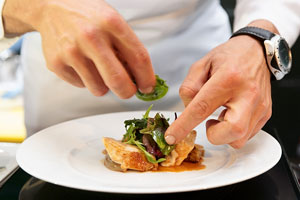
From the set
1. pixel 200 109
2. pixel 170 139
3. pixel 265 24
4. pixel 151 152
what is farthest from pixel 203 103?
pixel 265 24

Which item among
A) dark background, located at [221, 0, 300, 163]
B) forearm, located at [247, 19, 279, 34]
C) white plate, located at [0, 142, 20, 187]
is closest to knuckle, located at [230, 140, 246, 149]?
forearm, located at [247, 19, 279, 34]

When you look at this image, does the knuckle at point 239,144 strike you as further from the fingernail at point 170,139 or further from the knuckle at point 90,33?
the knuckle at point 90,33

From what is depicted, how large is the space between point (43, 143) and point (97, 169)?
21 centimetres

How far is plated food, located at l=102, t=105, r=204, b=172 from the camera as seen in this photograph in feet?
3.52

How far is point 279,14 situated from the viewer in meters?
1.41

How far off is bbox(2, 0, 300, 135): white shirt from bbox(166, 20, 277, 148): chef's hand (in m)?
0.41

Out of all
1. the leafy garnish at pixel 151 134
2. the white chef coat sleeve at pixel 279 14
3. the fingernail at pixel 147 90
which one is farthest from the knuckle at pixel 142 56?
the white chef coat sleeve at pixel 279 14

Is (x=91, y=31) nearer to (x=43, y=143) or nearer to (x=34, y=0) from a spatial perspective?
(x=34, y=0)

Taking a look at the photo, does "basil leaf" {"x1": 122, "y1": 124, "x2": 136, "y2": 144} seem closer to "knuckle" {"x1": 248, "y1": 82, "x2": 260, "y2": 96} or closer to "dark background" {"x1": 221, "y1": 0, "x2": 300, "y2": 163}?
"knuckle" {"x1": 248, "y1": 82, "x2": 260, "y2": 96}

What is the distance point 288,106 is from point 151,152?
1564mm

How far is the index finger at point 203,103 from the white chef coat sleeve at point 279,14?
0.51 m

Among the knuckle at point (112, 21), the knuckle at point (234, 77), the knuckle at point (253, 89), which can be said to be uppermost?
the knuckle at point (112, 21)

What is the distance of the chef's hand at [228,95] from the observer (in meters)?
0.99

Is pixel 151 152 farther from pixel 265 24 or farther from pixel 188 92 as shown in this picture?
pixel 265 24
